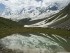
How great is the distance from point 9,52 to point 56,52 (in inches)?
330

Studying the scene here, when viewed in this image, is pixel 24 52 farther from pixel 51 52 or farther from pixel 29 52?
pixel 51 52

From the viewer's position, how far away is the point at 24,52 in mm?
40188

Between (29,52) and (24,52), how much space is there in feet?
3.36

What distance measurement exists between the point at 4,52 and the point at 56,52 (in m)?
9.25

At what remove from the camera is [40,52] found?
4044cm

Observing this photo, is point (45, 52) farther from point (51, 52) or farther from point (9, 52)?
point (9, 52)

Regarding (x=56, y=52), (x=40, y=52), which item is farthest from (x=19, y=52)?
(x=56, y=52)

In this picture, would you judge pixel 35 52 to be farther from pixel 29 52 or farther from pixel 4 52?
pixel 4 52

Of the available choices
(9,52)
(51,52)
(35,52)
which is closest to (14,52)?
(9,52)

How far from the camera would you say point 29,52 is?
4069 centimetres

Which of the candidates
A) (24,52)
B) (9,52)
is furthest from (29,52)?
(9,52)

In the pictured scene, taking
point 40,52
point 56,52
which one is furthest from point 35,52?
point 56,52

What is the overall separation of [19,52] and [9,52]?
1.78 meters

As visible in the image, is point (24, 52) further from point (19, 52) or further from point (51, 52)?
point (51, 52)
